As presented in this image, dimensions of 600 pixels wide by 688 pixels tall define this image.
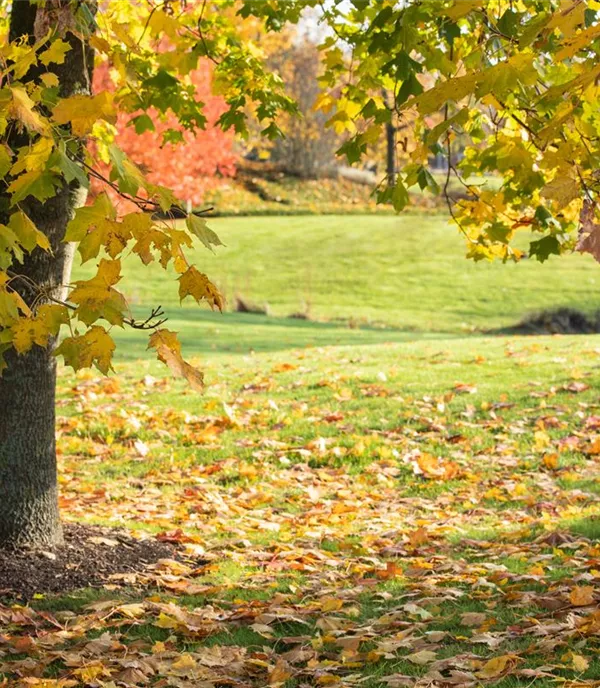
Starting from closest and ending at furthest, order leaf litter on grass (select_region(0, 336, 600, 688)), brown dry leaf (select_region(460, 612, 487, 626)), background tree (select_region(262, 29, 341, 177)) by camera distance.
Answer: leaf litter on grass (select_region(0, 336, 600, 688)), brown dry leaf (select_region(460, 612, 487, 626)), background tree (select_region(262, 29, 341, 177))

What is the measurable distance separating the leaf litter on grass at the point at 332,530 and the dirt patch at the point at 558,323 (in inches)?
320

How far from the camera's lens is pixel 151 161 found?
80.3ft

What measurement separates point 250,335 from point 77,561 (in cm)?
1198

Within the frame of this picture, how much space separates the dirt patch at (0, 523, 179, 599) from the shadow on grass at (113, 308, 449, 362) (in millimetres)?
8349

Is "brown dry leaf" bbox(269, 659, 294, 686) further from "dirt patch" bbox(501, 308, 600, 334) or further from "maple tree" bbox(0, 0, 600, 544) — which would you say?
"dirt patch" bbox(501, 308, 600, 334)

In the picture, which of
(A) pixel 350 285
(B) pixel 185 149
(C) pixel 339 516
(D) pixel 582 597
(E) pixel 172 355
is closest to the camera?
(E) pixel 172 355

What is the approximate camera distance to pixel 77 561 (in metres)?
5.36

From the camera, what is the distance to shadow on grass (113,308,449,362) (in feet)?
50.8

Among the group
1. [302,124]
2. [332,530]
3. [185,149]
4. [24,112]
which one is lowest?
[332,530]

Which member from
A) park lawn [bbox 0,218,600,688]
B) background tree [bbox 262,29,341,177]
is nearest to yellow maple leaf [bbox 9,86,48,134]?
park lawn [bbox 0,218,600,688]

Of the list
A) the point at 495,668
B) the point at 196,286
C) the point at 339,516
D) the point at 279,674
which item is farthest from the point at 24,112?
the point at 339,516

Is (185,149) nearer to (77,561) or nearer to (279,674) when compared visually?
(77,561)

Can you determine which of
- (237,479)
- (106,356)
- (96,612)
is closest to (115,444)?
(237,479)

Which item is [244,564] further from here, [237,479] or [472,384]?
[472,384]
